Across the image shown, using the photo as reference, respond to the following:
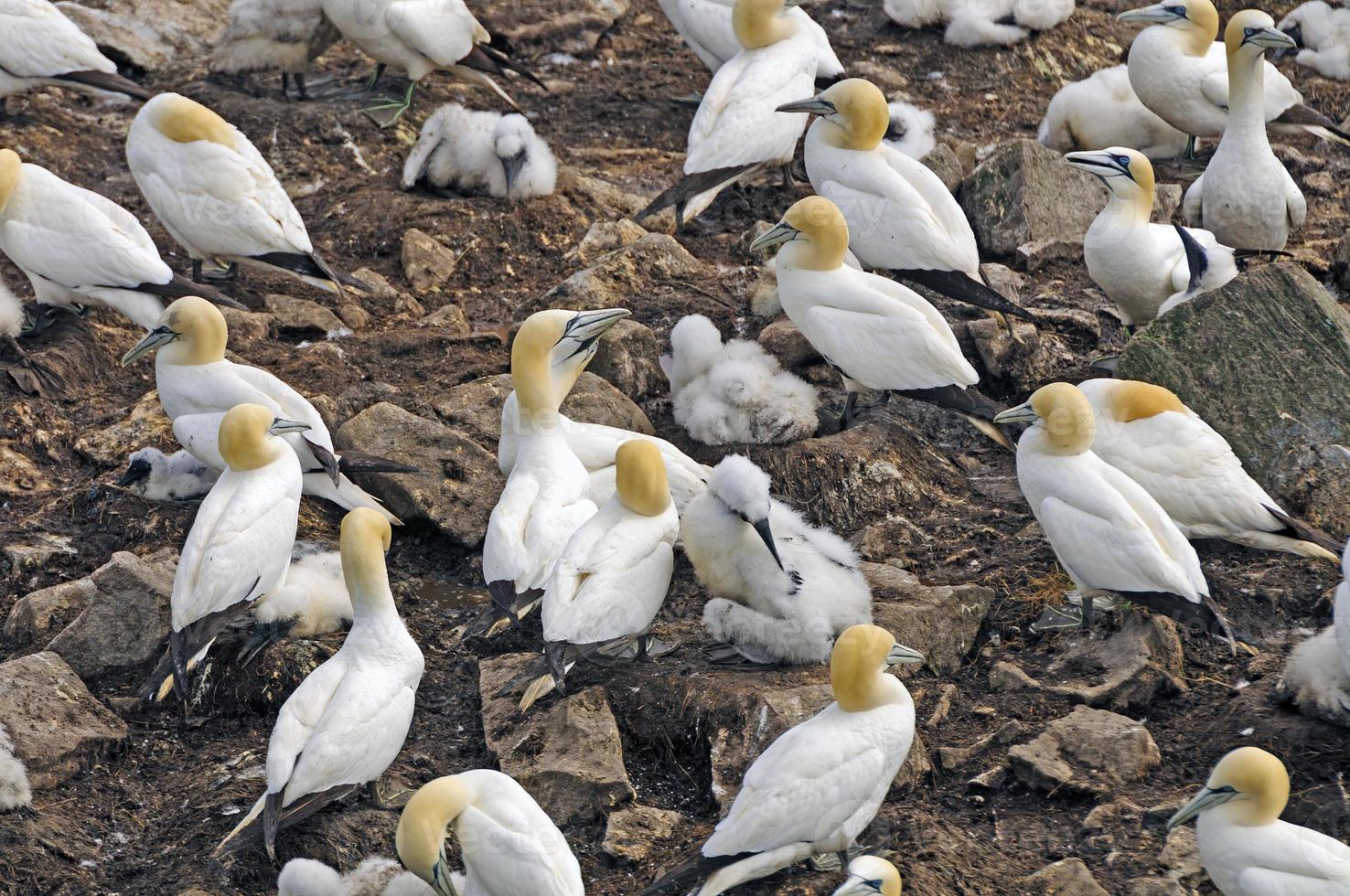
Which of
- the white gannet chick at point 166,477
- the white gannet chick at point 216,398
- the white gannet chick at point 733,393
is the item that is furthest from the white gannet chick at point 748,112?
the white gannet chick at point 166,477

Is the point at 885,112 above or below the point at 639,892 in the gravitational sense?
above

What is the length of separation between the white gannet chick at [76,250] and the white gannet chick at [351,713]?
2786mm

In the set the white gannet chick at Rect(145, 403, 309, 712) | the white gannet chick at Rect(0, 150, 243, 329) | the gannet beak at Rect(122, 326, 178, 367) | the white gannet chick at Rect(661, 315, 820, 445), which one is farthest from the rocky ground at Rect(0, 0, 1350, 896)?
the gannet beak at Rect(122, 326, 178, 367)

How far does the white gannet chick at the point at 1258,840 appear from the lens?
417 cm

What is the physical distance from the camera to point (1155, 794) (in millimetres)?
4961

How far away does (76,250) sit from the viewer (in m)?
7.74

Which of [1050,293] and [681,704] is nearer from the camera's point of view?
[681,704]

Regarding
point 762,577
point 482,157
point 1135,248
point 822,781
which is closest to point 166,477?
point 762,577

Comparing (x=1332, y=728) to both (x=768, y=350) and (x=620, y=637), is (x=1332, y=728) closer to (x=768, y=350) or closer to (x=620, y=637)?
(x=620, y=637)

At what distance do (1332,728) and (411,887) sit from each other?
2.69 m

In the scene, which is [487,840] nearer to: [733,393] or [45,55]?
[733,393]

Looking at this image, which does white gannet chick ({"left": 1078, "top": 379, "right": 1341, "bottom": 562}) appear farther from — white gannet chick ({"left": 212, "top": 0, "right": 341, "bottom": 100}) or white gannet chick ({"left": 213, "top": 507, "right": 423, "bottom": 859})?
white gannet chick ({"left": 212, "top": 0, "right": 341, "bottom": 100})

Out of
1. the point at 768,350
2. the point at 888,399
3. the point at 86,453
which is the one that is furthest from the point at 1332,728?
the point at 86,453

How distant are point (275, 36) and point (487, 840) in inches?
260
